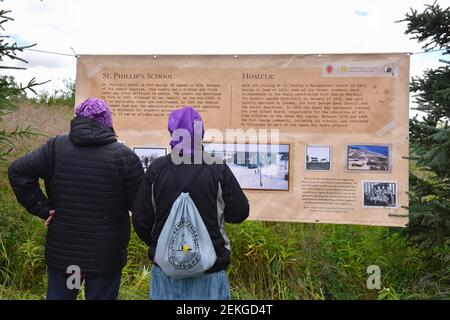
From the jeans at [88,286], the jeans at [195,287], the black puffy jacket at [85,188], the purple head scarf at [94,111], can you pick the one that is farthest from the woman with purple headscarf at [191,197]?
the purple head scarf at [94,111]

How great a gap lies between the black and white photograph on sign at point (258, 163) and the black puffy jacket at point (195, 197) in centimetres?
118

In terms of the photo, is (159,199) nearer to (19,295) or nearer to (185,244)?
(185,244)

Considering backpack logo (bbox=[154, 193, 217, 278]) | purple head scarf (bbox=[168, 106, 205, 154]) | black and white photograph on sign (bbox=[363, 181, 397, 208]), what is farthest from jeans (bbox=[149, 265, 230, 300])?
black and white photograph on sign (bbox=[363, 181, 397, 208])

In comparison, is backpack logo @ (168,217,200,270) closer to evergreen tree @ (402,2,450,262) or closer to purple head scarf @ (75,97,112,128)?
purple head scarf @ (75,97,112,128)

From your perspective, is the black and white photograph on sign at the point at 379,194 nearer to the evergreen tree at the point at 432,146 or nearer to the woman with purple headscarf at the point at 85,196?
the evergreen tree at the point at 432,146

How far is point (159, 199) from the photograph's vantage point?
2627 millimetres

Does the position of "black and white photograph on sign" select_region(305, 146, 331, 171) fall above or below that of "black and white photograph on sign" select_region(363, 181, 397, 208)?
above

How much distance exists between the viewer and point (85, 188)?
2877mm

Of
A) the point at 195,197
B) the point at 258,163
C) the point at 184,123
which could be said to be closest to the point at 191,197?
the point at 195,197

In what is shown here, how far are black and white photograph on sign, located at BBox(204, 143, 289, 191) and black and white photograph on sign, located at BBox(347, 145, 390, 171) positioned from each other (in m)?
0.55

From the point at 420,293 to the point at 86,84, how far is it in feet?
11.7

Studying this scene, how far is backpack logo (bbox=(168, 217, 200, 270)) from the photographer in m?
2.55

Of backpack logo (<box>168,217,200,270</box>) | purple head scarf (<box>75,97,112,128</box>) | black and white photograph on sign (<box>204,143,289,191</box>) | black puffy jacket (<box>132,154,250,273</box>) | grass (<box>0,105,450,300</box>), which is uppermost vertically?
purple head scarf (<box>75,97,112,128</box>)

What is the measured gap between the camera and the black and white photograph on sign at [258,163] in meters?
3.88
